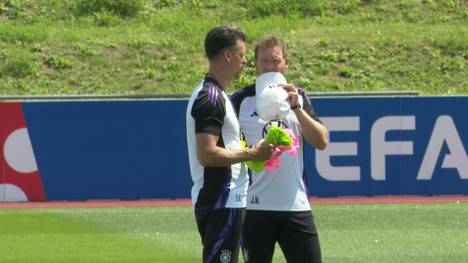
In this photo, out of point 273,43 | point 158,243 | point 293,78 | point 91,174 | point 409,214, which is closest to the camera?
point 273,43

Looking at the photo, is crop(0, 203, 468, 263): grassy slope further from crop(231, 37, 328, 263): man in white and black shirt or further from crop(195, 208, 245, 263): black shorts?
crop(195, 208, 245, 263): black shorts

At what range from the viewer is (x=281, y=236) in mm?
6824

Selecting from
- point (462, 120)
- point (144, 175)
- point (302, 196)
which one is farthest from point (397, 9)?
point (302, 196)

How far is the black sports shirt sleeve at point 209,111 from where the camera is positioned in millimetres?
5770

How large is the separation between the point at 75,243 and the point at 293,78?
40.8ft

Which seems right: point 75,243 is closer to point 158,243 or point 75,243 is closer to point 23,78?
point 158,243

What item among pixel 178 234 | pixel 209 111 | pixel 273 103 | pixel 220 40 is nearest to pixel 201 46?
pixel 178 234

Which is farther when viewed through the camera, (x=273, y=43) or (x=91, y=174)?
(x=91, y=174)

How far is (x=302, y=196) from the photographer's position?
271 inches

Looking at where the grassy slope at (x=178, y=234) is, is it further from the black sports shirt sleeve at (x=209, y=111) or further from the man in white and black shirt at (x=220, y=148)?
the black sports shirt sleeve at (x=209, y=111)

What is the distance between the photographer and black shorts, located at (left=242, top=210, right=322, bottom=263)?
6719mm

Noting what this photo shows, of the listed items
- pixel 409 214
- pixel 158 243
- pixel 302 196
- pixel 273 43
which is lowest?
pixel 409 214

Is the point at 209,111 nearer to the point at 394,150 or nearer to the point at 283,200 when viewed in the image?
the point at 283,200

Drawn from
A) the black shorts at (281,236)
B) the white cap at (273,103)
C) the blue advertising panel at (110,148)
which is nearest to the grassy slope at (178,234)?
the blue advertising panel at (110,148)
